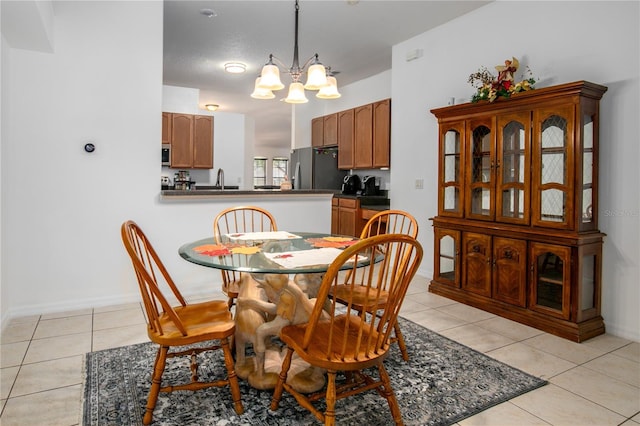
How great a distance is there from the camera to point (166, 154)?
6.81 metres

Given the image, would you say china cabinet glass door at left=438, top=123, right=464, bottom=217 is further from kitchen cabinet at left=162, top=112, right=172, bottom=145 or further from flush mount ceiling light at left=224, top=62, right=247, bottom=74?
kitchen cabinet at left=162, top=112, right=172, bottom=145

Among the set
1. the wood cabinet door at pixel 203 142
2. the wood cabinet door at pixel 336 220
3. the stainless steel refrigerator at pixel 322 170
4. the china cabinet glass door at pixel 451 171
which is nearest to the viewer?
the china cabinet glass door at pixel 451 171

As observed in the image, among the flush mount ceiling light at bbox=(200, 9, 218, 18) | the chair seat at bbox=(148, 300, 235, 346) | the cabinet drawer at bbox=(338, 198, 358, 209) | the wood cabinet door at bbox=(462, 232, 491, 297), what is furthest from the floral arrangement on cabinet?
the chair seat at bbox=(148, 300, 235, 346)

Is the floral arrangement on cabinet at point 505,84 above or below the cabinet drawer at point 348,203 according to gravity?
above

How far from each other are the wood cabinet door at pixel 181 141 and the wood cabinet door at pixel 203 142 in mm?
82

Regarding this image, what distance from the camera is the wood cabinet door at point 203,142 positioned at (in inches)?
276

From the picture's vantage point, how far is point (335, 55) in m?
5.27

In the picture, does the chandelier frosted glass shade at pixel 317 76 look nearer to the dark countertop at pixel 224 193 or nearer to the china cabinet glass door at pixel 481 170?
the dark countertop at pixel 224 193

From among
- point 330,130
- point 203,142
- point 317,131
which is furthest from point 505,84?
point 203,142

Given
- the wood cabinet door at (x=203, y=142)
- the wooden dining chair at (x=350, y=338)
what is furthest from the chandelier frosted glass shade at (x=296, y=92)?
the wood cabinet door at (x=203, y=142)

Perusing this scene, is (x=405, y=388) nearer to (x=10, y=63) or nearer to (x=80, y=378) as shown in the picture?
(x=80, y=378)

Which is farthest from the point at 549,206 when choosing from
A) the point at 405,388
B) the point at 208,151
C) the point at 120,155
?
the point at 208,151

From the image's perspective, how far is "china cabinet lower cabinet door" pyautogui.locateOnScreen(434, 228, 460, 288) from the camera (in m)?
3.77

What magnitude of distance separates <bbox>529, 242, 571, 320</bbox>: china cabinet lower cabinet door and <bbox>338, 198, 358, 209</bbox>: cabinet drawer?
2.78 m
